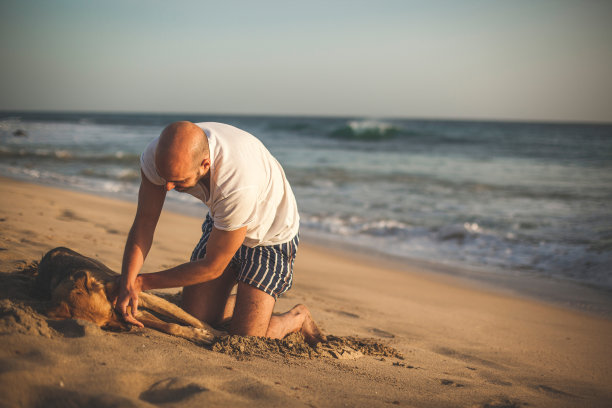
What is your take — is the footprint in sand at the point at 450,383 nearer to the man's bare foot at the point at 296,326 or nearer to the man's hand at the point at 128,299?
the man's bare foot at the point at 296,326

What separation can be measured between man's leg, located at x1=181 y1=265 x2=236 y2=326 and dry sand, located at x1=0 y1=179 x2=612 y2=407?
509 mm

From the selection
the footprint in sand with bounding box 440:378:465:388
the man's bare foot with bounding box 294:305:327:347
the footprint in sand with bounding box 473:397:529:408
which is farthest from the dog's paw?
the footprint in sand with bounding box 473:397:529:408

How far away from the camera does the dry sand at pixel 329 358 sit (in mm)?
1846

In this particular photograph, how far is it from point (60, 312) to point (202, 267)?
0.77m

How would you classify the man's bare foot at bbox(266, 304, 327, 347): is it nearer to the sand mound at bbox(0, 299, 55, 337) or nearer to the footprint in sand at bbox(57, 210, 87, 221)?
the sand mound at bbox(0, 299, 55, 337)

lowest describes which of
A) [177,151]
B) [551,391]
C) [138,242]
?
[551,391]

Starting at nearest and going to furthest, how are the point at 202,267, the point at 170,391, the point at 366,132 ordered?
the point at 170,391
the point at 202,267
the point at 366,132

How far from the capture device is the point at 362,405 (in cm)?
206

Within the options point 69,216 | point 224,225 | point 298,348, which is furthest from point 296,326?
point 69,216

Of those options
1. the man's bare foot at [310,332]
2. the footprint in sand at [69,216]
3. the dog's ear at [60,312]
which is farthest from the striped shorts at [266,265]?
the footprint in sand at [69,216]

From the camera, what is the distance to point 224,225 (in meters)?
2.28

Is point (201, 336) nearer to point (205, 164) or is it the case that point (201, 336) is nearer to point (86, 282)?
point (86, 282)

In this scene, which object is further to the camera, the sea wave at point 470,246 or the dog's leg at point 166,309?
the sea wave at point 470,246

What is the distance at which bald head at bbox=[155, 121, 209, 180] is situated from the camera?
2080 millimetres
